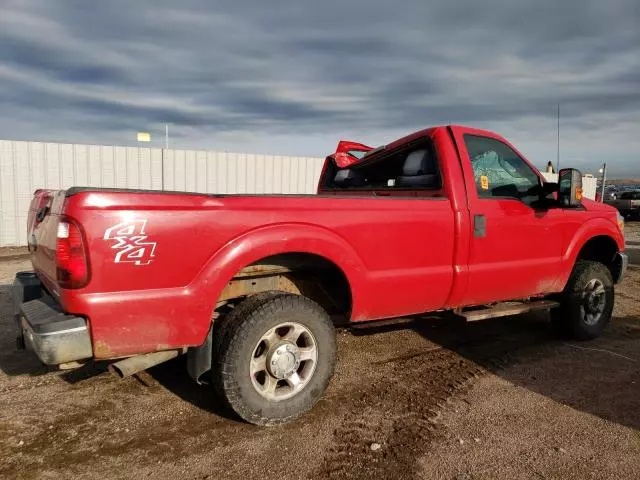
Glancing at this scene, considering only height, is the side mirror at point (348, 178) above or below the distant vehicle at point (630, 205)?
above

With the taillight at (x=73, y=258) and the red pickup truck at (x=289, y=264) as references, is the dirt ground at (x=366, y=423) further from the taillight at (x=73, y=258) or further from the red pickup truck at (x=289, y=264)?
the taillight at (x=73, y=258)

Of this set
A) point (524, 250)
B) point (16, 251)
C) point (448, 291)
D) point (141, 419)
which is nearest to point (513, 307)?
point (524, 250)

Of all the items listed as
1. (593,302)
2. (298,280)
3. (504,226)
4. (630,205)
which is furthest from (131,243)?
(630,205)

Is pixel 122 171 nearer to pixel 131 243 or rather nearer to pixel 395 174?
pixel 395 174

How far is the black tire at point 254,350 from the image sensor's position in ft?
9.62

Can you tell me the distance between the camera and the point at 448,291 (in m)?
3.87

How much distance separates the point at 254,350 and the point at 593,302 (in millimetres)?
3802

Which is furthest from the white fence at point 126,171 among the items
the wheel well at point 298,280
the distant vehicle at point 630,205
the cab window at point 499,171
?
the distant vehicle at point 630,205

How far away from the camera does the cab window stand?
4.11 m

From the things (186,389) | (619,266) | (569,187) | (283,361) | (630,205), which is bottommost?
(186,389)

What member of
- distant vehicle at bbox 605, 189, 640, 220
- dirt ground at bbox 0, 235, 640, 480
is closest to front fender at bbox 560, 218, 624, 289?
dirt ground at bbox 0, 235, 640, 480

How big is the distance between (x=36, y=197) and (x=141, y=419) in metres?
1.82

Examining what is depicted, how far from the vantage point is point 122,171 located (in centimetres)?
1171

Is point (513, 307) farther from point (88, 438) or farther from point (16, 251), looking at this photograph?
point (16, 251)
